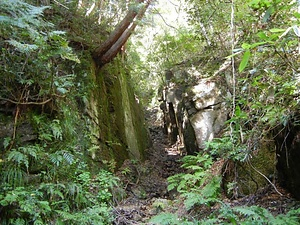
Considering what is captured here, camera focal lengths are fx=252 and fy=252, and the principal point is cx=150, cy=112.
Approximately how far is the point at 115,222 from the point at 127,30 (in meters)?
4.65

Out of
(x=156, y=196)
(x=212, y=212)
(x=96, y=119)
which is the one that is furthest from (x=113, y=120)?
(x=212, y=212)

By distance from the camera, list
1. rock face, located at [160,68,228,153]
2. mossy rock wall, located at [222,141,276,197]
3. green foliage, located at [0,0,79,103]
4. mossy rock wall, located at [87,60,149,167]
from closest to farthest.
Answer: green foliage, located at [0,0,79,103] < mossy rock wall, located at [222,141,276,197] < mossy rock wall, located at [87,60,149,167] < rock face, located at [160,68,228,153]

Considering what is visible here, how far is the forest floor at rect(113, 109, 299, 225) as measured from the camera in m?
3.88

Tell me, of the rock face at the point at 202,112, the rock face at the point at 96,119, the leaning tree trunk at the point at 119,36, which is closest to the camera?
the rock face at the point at 96,119

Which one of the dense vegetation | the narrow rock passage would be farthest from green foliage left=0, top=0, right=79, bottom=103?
the narrow rock passage

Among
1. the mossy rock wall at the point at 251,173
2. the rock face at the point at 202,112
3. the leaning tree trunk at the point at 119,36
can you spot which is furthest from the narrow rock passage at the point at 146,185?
the leaning tree trunk at the point at 119,36

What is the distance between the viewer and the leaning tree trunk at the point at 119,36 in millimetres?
6028

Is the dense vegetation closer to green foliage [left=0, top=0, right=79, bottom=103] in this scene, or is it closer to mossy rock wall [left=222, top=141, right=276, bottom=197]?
green foliage [left=0, top=0, right=79, bottom=103]

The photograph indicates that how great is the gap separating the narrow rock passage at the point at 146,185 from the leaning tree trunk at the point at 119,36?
3.06 metres

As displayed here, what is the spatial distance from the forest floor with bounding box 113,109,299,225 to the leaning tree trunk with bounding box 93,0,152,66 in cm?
306

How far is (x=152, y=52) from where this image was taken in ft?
36.6

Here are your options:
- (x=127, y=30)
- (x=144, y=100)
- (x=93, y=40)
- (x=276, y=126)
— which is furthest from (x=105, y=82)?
(x=144, y=100)

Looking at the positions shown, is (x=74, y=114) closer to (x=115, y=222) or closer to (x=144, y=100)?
(x=115, y=222)

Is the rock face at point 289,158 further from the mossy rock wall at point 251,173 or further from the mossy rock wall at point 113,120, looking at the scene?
the mossy rock wall at point 113,120
